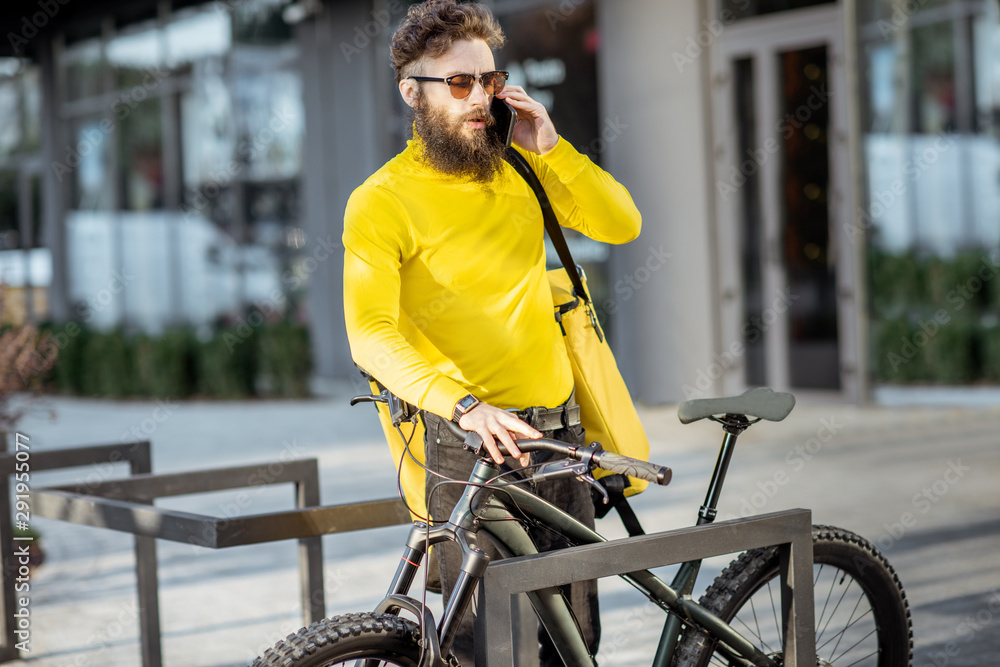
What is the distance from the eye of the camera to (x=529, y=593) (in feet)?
7.45

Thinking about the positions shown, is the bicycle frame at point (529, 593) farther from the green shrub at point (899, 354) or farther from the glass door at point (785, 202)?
the green shrub at point (899, 354)

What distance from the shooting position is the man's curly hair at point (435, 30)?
7.98 feet

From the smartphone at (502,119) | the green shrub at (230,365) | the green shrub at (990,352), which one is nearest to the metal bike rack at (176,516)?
the smartphone at (502,119)

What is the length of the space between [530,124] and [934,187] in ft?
30.6

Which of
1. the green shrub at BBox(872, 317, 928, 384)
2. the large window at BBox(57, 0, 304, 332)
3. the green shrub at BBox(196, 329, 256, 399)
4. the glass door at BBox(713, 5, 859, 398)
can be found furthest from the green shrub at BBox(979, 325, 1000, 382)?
the green shrub at BBox(196, 329, 256, 399)

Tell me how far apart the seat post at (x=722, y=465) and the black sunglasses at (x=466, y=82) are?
0.95 meters

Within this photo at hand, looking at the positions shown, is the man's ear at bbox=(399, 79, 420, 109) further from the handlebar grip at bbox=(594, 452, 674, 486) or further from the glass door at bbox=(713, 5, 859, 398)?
the glass door at bbox=(713, 5, 859, 398)

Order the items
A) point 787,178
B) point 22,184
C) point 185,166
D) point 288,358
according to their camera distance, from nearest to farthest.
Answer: point 787,178, point 288,358, point 185,166, point 22,184

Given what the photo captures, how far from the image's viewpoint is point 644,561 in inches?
91.0

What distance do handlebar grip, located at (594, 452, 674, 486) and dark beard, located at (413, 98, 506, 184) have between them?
0.75 metres

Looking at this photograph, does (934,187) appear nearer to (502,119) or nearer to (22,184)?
(502,119)

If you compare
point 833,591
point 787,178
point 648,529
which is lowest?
point 648,529

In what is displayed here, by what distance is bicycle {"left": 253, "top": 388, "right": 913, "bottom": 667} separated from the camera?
7.07 feet

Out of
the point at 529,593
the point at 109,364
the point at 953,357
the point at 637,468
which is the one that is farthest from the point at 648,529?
the point at 109,364
